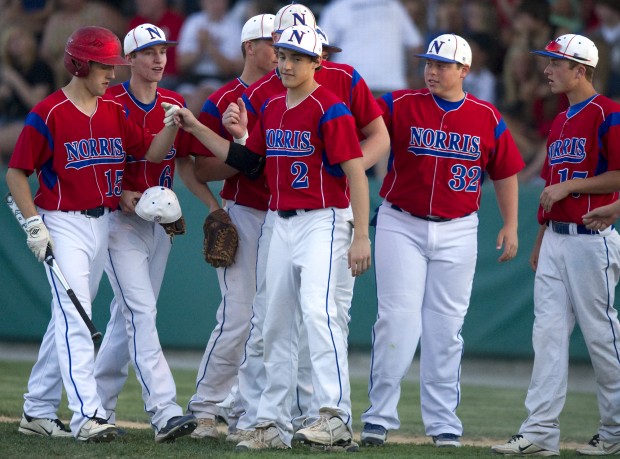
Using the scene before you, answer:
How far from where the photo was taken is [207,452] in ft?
17.0

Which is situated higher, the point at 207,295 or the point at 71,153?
the point at 71,153

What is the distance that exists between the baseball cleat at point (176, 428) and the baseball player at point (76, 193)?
272 mm

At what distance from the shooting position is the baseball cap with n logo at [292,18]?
5582 mm

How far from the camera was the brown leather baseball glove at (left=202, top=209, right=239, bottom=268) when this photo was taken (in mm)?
5773

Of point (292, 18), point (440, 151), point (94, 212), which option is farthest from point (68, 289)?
point (440, 151)

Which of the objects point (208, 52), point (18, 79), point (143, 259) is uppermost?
point (208, 52)

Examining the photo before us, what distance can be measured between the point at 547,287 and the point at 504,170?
2.76 ft

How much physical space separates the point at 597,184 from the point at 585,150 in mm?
207

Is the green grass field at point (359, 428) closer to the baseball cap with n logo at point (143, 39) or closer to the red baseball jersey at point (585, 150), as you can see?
the red baseball jersey at point (585, 150)

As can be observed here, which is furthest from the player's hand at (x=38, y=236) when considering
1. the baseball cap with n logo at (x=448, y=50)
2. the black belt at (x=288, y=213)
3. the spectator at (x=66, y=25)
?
the spectator at (x=66, y=25)

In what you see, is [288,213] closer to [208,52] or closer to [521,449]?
[521,449]

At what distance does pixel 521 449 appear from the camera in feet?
18.2

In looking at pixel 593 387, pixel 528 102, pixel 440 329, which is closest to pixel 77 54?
pixel 440 329

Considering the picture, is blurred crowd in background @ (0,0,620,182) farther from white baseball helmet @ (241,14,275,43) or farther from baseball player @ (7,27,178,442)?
baseball player @ (7,27,178,442)
